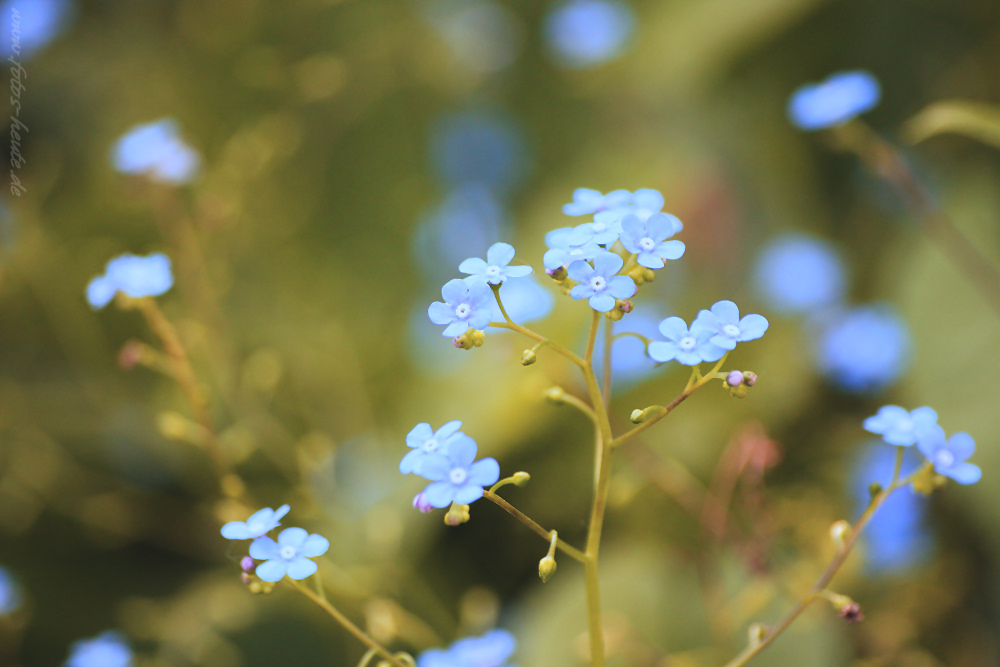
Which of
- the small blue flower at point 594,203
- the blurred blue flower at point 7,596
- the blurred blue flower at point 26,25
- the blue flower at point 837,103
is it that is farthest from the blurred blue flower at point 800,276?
the blurred blue flower at point 26,25

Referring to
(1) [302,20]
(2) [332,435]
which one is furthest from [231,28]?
(2) [332,435]

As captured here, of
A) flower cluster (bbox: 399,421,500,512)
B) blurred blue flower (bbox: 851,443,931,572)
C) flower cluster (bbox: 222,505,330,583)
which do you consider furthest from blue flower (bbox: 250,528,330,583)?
blurred blue flower (bbox: 851,443,931,572)

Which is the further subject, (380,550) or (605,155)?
(605,155)

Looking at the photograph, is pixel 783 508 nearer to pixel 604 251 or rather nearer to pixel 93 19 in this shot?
pixel 604 251

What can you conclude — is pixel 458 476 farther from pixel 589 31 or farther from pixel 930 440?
pixel 589 31

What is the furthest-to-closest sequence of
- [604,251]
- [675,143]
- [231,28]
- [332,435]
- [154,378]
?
[675,143]
[231,28]
[154,378]
[332,435]
[604,251]

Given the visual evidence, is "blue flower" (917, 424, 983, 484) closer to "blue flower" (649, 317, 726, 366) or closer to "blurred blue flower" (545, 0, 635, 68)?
"blue flower" (649, 317, 726, 366)

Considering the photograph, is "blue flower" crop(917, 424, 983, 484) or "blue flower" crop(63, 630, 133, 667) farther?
"blue flower" crop(63, 630, 133, 667)

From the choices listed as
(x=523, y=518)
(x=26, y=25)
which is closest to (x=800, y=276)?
(x=523, y=518)
